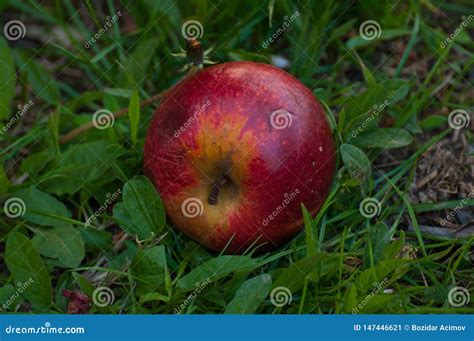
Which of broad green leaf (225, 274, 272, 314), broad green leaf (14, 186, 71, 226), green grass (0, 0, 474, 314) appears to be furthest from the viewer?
broad green leaf (14, 186, 71, 226)

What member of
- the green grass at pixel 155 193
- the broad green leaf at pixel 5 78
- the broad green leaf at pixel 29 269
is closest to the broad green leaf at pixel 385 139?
the green grass at pixel 155 193

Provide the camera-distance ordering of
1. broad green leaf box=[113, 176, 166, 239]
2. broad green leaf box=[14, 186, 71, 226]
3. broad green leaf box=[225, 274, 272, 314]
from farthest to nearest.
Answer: broad green leaf box=[14, 186, 71, 226] → broad green leaf box=[113, 176, 166, 239] → broad green leaf box=[225, 274, 272, 314]

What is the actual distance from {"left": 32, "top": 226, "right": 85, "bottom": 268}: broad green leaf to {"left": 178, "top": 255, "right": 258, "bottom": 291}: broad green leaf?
0.45 metres

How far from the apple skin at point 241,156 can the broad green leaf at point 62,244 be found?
0.38m

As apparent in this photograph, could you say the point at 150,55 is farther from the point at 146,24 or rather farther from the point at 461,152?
the point at 461,152

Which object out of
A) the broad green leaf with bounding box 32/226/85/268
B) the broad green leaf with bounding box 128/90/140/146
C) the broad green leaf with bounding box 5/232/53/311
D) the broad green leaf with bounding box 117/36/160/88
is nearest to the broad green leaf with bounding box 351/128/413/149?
the broad green leaf with bounding box 128/90/140/146

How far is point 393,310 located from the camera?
2.82 m

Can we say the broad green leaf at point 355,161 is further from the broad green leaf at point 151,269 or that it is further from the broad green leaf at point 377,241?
the broad green leaf at point 151,269

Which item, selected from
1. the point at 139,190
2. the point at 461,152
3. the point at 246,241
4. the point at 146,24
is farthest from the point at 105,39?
the point at 461,152

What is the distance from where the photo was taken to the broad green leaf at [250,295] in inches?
110

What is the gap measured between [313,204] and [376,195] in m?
0.35

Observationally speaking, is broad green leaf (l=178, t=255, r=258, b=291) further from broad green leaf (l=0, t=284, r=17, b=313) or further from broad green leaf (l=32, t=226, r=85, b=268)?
broad green leaf (l=0, t=284, r=17, b=313)

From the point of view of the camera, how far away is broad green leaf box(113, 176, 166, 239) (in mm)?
3031
